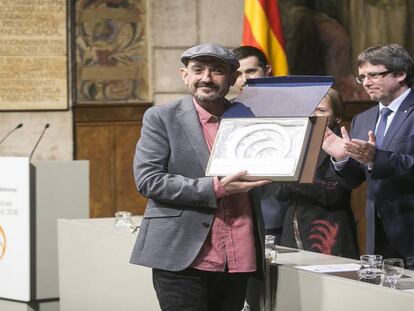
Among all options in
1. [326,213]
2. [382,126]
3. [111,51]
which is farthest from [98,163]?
[382,126]

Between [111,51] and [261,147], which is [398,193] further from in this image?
[111,51]

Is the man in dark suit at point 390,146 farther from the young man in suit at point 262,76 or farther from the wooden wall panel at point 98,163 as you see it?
the wooden wall panel at point 98,163

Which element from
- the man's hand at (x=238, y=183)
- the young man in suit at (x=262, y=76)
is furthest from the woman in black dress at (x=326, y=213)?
the man's hand at (x=238, y=183)

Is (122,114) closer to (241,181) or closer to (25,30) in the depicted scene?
(25,30)

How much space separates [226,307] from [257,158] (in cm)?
59

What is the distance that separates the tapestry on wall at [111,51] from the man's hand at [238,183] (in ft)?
17.7

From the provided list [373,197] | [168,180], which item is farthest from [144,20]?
[168,180]

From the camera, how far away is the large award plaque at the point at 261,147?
11.1ft

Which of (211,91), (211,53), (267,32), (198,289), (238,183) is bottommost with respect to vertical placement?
(198,289)

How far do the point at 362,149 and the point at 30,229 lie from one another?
8.30ft

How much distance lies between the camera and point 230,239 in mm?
3582

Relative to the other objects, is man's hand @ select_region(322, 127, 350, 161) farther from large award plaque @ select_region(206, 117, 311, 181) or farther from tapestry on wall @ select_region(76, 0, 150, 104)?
tapestry on wall @ select_region(76, 0, 150, 104)

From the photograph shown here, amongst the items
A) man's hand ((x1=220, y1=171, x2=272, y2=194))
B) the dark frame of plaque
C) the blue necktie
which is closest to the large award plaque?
man's hand ((x1=220, y1=171, x2=272, y2=194))

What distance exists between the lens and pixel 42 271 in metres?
5.95
